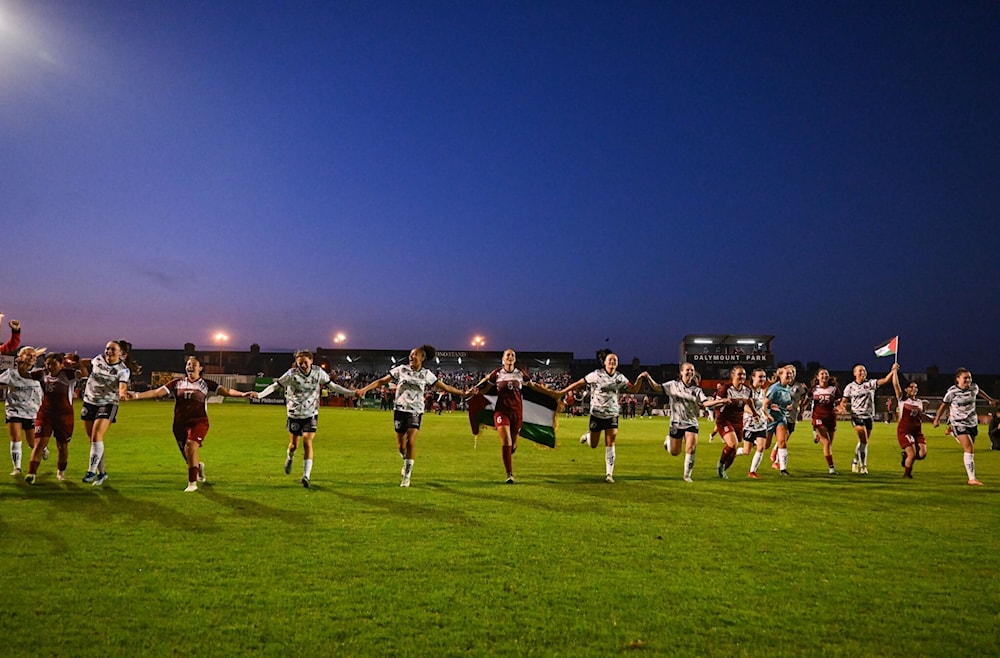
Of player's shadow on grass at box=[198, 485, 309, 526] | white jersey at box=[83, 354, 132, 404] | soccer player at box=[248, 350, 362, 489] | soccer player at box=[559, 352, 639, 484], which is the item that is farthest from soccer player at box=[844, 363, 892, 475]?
white jersey at box=[83, 354, 132, 404]

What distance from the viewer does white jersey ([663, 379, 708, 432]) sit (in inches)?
500

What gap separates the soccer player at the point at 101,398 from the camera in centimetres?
1058


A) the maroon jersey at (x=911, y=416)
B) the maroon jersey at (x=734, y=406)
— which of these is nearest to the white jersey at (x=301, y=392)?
the maroon jersey at (x=734, y=406)

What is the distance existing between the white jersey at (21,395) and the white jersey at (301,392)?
4404 mm

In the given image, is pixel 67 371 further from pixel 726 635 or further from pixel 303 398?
pixel 726 635

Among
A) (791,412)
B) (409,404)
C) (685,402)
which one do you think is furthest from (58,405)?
(791,412)

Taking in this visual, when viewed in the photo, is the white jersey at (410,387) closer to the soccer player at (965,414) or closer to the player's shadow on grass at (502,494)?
the player's shadow on grass at (502,494)

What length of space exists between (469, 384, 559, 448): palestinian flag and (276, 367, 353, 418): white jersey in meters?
4.92

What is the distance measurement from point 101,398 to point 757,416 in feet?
43.2

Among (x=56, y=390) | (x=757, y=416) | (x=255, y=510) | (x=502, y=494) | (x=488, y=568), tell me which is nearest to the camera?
(x=488, y=568)

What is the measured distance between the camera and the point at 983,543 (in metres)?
7.69

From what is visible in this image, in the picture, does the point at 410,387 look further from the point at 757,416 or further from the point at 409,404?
the point at 757,416

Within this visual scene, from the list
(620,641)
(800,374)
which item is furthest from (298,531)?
(800,374)

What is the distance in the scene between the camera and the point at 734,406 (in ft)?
44.6
